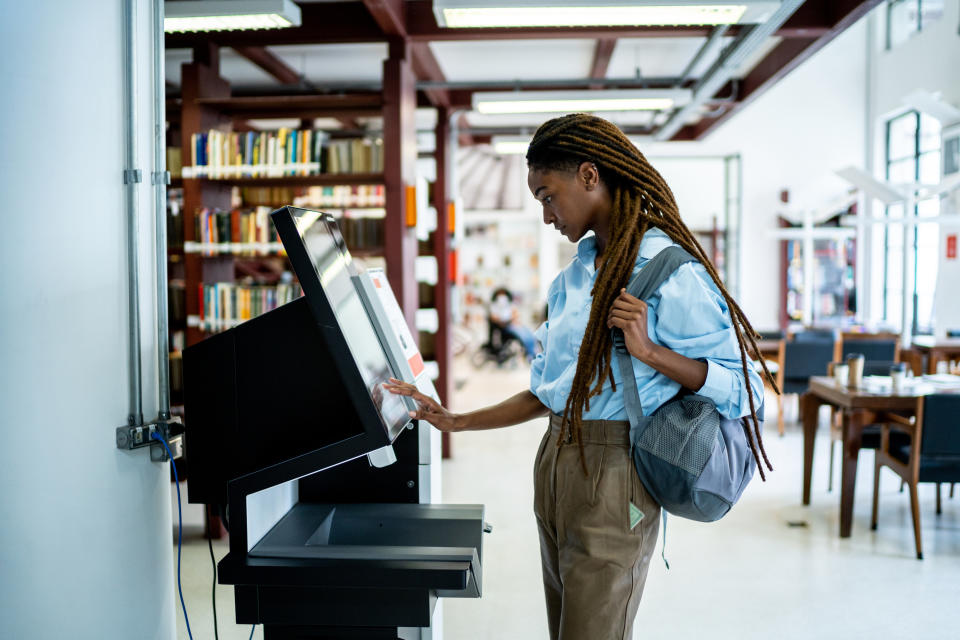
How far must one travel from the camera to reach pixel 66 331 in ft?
4.76

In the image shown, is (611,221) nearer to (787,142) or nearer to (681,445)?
(681,445)

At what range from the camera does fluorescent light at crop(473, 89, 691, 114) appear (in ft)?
19.7

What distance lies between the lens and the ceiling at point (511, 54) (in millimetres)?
5066

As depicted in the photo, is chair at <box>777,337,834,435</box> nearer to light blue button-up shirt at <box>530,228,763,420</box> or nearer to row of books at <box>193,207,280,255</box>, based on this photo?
row of books at <box>193,207,280,255</box>

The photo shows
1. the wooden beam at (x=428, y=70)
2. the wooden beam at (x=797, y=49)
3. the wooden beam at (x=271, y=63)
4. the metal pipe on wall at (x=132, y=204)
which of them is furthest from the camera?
the wooden beam at (x=271, y=63)

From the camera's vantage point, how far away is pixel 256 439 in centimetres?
138

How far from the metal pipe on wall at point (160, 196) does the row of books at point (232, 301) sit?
2.83 metres

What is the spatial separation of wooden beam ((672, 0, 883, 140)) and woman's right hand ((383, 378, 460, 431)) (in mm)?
4321

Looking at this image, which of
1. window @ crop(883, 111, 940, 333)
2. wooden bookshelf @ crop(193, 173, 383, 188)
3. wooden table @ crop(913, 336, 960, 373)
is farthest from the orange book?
window @ crop(883, 111, 940, 333)

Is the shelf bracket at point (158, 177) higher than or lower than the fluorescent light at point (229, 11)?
lower

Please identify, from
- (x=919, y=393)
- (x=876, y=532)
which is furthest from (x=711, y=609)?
(x=919, y=393)

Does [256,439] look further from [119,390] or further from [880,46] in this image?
[880,46]

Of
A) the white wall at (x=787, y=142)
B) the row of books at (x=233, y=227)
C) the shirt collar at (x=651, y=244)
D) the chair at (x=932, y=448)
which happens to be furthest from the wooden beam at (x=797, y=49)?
the shirt collar at (x=651, y=244)

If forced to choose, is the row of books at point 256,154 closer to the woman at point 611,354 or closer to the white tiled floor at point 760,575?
the white tiled floor at point 760,575
